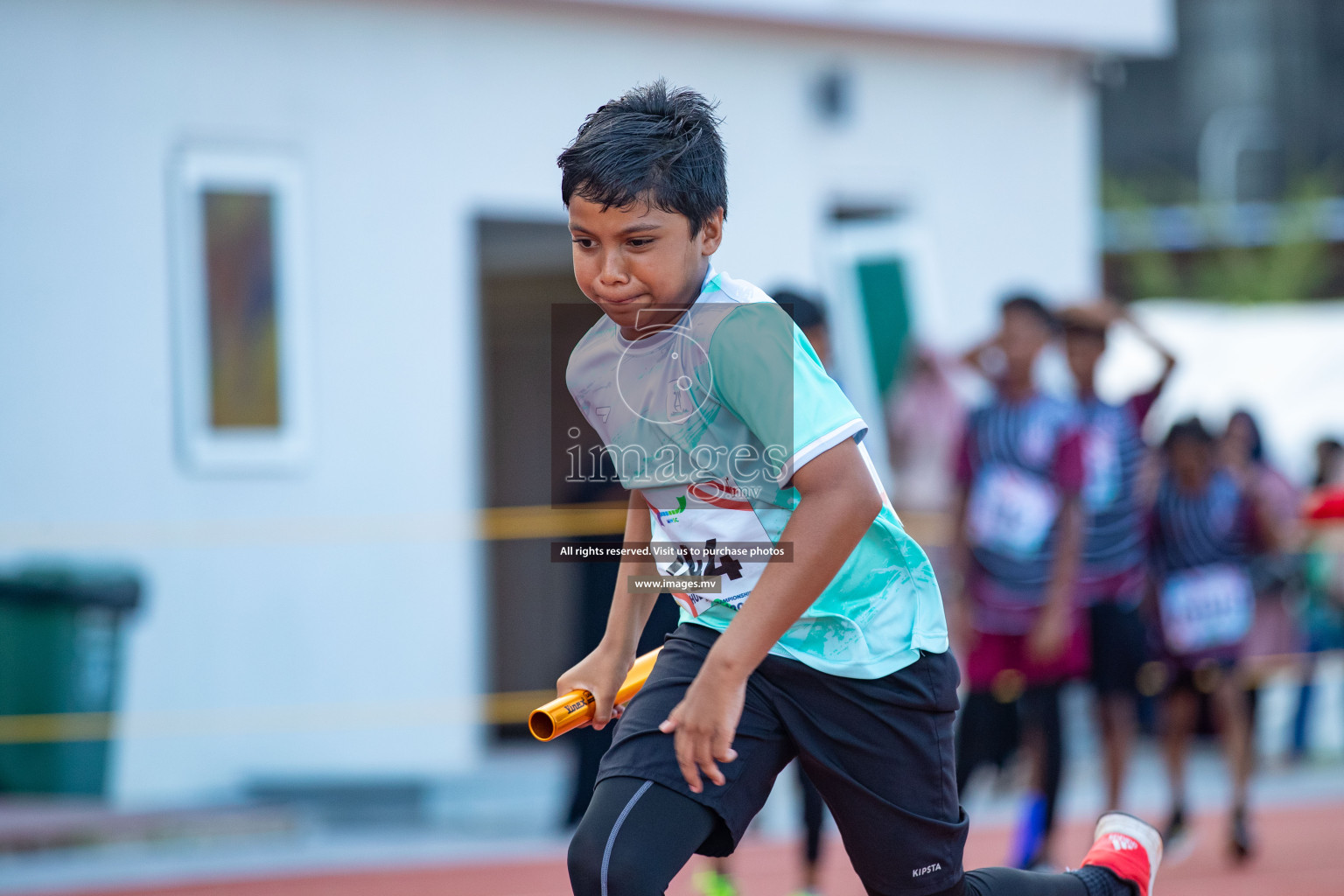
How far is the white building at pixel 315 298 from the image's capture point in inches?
305

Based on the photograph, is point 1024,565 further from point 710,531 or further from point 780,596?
point 780,596

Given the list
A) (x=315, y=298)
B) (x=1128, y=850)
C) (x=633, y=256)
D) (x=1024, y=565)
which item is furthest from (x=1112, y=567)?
(x=315, y=298)

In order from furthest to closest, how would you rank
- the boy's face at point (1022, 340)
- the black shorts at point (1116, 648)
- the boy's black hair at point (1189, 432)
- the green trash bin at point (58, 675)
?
1. the green trash bin at point (58, 675)
2. the boy's black hair at point (1189, 432)
3. the black shorts at point (1116, 648)
4. the boy's face at point (1022, 340)

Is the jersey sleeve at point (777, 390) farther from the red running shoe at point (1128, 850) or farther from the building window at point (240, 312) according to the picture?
the building window at point (240, 312)

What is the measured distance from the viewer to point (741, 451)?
2605 mm

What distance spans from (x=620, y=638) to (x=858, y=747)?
0.47 meters

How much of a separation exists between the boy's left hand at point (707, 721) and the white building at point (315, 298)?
5053 millimetres

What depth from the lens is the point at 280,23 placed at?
26.9 ft

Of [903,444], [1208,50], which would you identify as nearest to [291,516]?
[903,444]

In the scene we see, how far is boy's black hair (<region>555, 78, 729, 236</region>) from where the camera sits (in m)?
2.46

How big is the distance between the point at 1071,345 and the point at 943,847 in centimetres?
367

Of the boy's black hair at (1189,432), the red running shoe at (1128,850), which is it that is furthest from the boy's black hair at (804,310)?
the boy's black hair at (1189,432)

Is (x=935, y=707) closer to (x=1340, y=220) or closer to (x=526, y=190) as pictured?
(x=526, y=190)

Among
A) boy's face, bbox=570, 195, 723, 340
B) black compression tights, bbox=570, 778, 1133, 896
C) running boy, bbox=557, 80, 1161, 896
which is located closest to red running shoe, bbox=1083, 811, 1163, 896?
running boy, bbox=557, 80, 1161, 896
